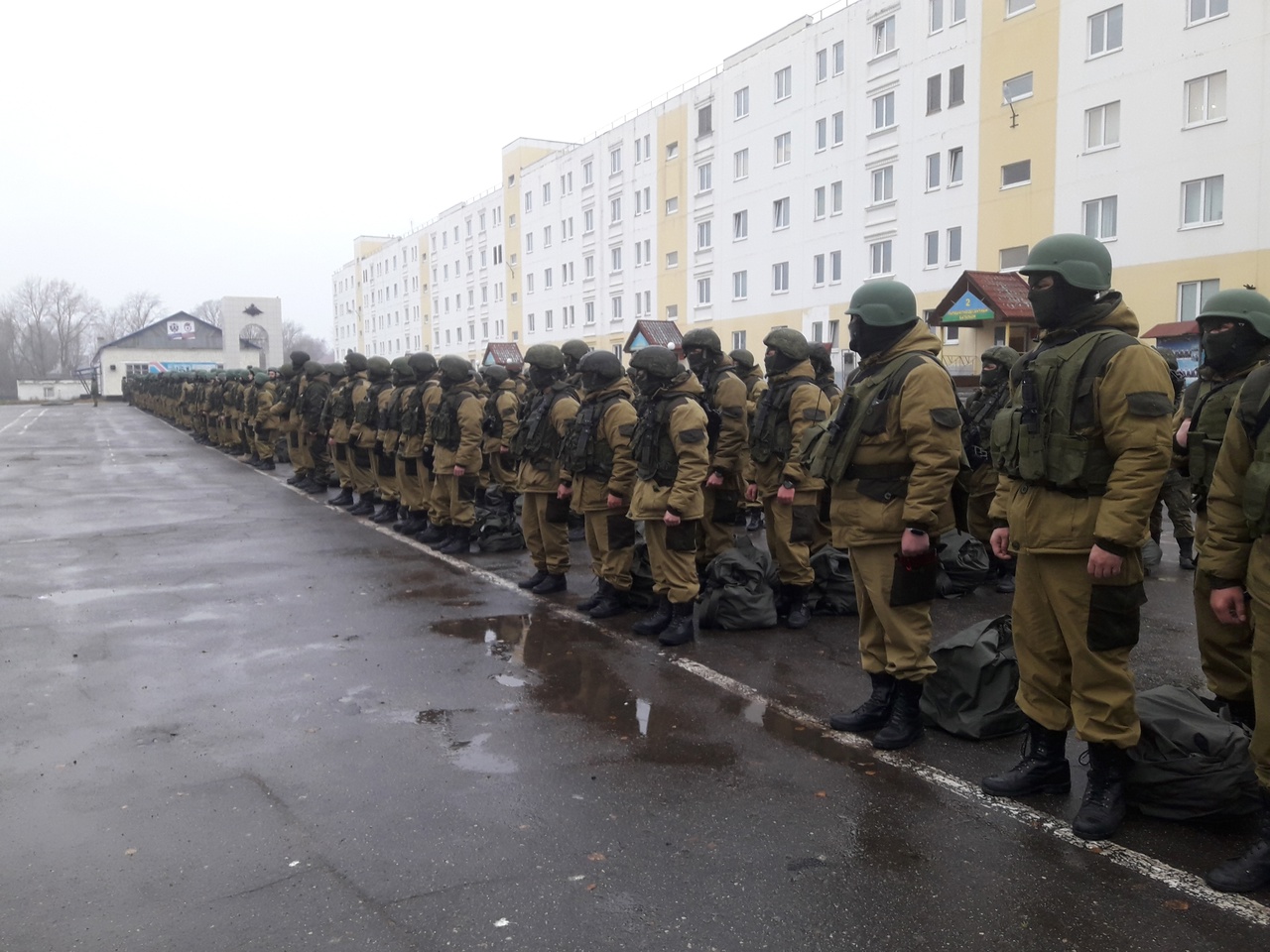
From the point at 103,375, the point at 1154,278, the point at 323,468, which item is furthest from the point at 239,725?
the point at 103,375

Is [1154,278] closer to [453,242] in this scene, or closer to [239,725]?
[239,725]

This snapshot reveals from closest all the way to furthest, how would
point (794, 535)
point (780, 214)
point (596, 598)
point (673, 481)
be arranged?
point (673, 481)
point (794, 535)
point (596, 598)
point (780, 214)

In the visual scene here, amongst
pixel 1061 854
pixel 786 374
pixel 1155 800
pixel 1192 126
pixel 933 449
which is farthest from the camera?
pixel 1192 126

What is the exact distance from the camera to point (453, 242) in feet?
250

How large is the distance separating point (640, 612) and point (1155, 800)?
4248 mm

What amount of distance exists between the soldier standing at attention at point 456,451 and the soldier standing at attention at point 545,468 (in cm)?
166

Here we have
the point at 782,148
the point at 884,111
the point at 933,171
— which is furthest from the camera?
the point at 782,148

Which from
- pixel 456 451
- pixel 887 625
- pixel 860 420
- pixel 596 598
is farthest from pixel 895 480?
pixel 456 451

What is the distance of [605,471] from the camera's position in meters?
7.42

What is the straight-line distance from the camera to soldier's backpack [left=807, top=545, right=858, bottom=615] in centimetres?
756

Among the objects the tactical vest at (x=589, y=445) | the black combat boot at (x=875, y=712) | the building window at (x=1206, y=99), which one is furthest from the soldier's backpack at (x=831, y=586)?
the building window at (x=1206, y=99)

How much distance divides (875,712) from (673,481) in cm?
233

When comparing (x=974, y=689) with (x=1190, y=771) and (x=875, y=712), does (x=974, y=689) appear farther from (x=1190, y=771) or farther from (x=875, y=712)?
(x=1190, y=771)

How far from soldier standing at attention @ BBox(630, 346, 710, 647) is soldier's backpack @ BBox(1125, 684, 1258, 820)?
127 inches
